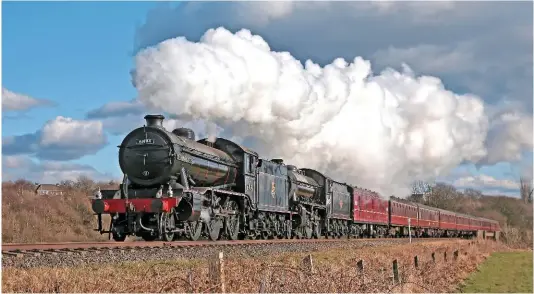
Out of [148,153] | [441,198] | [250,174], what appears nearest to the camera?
[148,153]

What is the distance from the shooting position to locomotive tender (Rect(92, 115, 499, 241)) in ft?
61.3

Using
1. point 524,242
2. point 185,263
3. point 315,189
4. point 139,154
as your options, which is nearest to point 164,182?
point 139,154

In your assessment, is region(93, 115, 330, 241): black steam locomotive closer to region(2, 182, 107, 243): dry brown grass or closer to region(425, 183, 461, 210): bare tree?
region(2, 182, 107, 243): dry brown grass

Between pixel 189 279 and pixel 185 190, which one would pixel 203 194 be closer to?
pixel 185 190

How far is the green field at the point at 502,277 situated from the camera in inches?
829

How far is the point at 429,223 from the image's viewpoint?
5428 cm

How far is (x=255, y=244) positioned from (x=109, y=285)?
998 centimetres

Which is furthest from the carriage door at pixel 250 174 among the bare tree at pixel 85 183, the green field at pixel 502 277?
the bare tree at pixel 85 183

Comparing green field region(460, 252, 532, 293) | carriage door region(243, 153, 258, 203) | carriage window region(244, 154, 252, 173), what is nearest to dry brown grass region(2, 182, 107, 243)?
carriage door region(243, 153, 258, 203)

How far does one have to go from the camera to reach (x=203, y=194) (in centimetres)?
1955

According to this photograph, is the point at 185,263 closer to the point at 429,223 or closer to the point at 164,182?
the point at 164,182

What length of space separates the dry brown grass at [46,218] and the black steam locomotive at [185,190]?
10.8 m

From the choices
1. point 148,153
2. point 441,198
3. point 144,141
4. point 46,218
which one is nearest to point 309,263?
point 148,153

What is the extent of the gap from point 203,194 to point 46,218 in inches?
678
